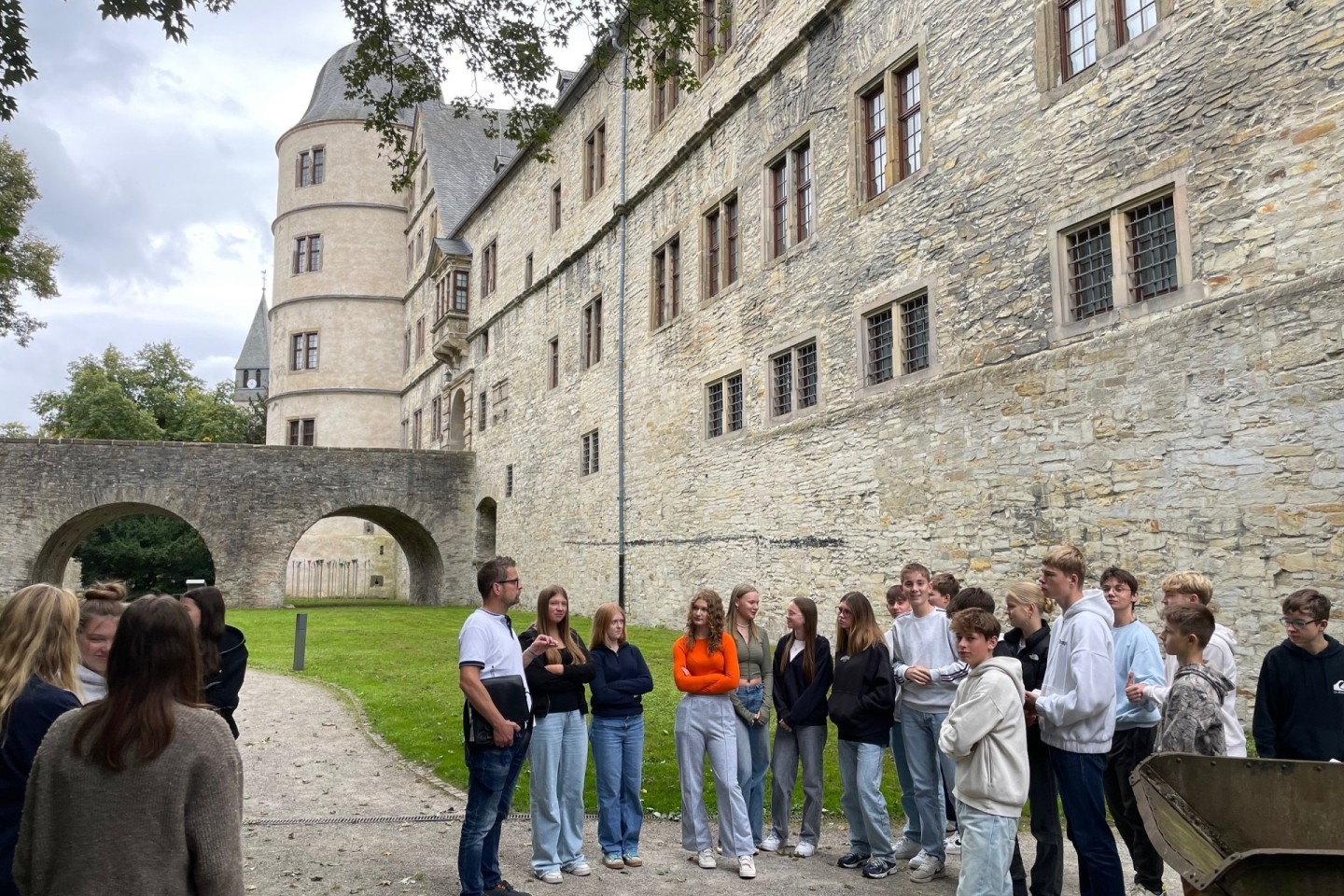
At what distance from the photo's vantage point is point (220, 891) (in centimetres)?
266

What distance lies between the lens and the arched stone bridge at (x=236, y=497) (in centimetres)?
2722

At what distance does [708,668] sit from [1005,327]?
728cm

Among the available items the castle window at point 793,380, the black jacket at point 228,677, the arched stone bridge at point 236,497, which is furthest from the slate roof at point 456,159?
the black jacket at point 228,677

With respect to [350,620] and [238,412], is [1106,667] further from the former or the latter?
[238,412]

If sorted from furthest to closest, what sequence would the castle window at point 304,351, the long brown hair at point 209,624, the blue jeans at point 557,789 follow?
the castle window at point 304,351, the blue jeans at point 557,789, the long brown hair at point 209,624

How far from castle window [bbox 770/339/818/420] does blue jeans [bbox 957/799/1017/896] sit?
11076 mm

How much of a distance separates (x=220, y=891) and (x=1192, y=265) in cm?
963

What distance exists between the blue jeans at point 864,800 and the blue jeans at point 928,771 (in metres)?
0.22

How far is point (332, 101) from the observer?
4203 centimetres

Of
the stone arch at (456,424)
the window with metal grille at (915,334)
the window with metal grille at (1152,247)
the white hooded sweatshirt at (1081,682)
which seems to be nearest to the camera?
the white hooded sweatshirt at (1081,682)

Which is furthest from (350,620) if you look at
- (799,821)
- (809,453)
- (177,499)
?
(799,821)

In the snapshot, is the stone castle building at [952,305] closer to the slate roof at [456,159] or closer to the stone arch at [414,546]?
the stone arch at [414,546]

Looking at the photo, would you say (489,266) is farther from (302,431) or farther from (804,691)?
(804,691)

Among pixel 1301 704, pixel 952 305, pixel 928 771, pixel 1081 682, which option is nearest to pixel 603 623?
pixel 928 771
